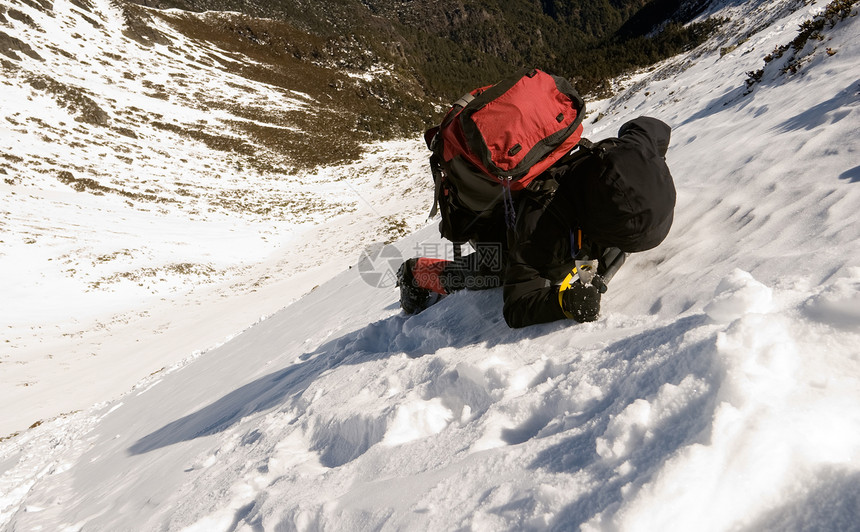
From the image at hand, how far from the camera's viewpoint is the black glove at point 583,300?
2.05 m

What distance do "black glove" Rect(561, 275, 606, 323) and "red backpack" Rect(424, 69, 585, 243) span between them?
1.72 feet

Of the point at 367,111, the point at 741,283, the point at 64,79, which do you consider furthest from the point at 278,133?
the point at 741,283

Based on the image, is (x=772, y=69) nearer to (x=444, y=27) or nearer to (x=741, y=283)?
(x=741, y=283)

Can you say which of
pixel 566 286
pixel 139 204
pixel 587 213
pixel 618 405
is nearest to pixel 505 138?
pixel 587 213

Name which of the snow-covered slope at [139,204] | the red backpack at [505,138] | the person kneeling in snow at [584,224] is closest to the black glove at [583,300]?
the person kneeling in snow at [584,224]

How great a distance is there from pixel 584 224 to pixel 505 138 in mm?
629

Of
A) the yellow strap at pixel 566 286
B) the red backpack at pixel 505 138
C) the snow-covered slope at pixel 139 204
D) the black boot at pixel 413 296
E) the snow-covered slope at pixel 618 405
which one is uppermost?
the snow-covered slope at pixel 139 204

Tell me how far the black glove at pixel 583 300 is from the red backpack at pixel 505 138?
52cm

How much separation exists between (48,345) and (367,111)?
34.7 m

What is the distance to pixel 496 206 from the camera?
7.84 feet

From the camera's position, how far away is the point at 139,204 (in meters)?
20.6

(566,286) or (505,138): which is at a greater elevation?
(505,138)

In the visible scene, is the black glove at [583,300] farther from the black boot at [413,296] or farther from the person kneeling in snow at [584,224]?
the black boot at [413,296]

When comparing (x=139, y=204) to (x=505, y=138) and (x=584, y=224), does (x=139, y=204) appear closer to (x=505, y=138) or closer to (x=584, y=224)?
(x=505, y=138)
